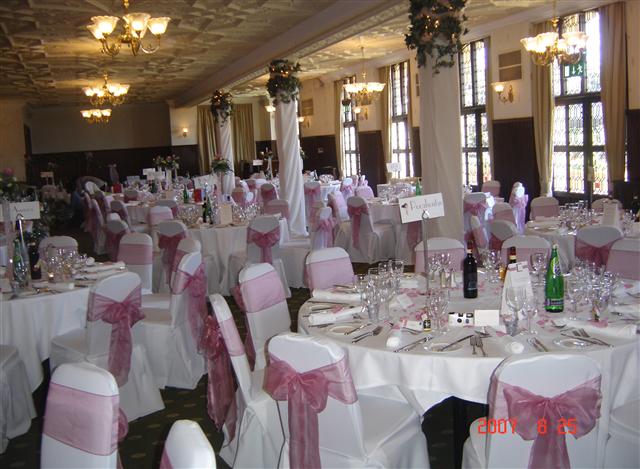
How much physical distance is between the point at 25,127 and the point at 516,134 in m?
18.0

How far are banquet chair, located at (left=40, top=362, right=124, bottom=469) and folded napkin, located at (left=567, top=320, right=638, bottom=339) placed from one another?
221cm

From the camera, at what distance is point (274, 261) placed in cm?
779

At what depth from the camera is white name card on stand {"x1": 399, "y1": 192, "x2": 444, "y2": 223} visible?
150 inches

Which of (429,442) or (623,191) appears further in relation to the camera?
(623,191)

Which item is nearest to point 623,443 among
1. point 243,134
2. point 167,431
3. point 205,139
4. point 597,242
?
point 167,431

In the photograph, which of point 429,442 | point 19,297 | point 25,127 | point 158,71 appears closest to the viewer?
point 429,442

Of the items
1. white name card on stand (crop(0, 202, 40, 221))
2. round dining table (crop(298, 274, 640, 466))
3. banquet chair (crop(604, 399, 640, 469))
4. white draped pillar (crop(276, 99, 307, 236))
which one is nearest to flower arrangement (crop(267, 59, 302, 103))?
white draped pillar (crop(276, 99, 307, 236))

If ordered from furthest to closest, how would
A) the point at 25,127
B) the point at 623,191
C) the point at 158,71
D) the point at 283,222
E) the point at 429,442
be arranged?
the point at 25,127, the point at 158,71, the point at 623,191, the point at 283,222, the point at 429,442

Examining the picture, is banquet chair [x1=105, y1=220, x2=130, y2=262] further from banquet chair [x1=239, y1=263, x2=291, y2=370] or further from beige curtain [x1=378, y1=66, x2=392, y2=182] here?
beige curtain [x1=378, y1=66, x2=392, y2=182]

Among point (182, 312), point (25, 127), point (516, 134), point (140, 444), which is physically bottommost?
point (140, 444)

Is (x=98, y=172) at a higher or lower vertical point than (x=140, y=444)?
higher

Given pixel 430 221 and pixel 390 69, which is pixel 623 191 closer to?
pixel 430 221

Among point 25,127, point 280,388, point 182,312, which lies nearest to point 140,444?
point 182,312

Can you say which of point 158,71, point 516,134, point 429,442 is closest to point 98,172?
point 158,71
